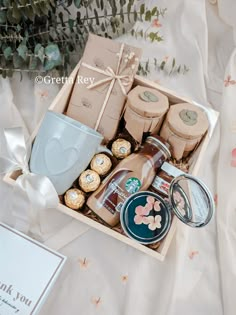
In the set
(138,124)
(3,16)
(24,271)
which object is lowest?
(24,271)

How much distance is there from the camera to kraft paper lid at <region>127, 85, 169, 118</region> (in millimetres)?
750

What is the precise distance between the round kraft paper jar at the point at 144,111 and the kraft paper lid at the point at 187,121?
18mm

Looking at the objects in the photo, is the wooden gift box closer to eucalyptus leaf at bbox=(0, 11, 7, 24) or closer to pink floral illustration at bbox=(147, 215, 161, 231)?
pink floral illustration at bbox=(147, 215, 161, 231)

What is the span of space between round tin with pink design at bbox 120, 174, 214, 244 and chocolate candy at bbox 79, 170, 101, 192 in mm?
62

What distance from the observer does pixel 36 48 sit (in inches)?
31.5

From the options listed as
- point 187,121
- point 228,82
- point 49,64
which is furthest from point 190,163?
point 49,64

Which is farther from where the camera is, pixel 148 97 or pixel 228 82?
pixel 228 82

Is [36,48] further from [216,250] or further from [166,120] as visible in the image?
[216,250]

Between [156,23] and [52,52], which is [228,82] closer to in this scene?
[156,23]

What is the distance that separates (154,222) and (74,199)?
130mm

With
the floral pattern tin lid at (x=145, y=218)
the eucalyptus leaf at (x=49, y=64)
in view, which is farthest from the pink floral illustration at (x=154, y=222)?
the eucalyptus leaf at (x=49, y=64)

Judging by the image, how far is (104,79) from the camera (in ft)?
2.60

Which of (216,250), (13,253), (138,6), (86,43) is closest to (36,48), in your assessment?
(86,43)

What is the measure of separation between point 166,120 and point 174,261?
0.77ft
